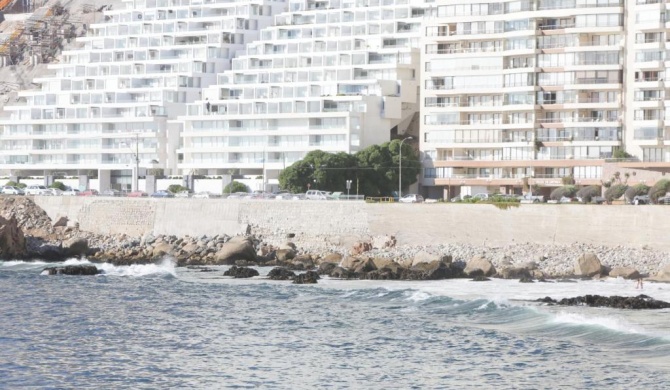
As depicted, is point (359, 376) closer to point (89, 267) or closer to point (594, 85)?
point (89, 267)

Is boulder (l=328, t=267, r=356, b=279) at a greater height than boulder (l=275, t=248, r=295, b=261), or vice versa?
boulder (l=275, t=248, r=295, b=261)

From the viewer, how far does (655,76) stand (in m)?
111

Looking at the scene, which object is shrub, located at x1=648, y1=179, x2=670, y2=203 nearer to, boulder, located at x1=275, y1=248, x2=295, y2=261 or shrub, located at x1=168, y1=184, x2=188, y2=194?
boulder, located at x1=275, y1=248, x2=295, y2=261

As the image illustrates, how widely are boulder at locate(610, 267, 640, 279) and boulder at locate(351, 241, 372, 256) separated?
20395 mm

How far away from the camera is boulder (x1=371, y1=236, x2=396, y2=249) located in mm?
88125

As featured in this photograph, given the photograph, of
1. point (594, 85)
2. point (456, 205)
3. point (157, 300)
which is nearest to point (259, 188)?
point (594, 85)

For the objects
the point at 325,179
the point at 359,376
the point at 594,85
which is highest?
the point at 594,85

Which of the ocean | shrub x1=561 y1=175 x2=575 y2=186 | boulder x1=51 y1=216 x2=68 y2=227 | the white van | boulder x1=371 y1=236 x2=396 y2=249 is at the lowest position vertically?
the ocean

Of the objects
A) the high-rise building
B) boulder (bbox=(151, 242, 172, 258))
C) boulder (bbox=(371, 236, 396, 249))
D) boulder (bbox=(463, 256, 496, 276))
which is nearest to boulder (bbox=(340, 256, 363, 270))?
boulder (bbox=(463, 256, 496, 276))

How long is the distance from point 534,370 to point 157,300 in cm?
2604

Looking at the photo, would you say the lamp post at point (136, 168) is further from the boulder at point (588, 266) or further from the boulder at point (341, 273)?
the boulder at point (588, 266)

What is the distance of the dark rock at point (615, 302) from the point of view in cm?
5712

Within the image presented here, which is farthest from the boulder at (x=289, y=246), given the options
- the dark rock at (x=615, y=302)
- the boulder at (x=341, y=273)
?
the dark rock at (x=615, y=302)

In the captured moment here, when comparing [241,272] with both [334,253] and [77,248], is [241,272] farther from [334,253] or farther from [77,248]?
[77,248]
